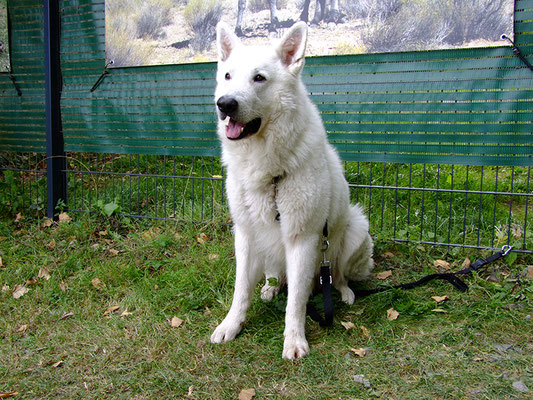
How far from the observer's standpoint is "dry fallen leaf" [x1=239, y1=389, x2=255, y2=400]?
206 centimetres

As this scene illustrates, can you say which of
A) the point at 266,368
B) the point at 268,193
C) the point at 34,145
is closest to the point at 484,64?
the point at 268,193

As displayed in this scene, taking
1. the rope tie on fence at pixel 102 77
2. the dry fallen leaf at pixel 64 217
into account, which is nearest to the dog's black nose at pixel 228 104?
the rope tie on fence at pixel 102 77

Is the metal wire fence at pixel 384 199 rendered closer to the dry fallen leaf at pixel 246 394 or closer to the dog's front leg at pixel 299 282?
the dog's front leg at pixel 299 282

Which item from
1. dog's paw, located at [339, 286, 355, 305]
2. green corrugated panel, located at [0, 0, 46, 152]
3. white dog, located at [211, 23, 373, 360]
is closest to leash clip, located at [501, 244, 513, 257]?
dog's paw, located at [339, 286, 355, 305]

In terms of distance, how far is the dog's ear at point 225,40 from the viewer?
2.63 m

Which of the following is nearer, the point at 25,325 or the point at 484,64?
the point at 25,325

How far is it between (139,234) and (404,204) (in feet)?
9.20

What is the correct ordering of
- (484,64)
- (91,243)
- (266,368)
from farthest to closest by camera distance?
1. (91,243)
2. (484,64)
3. (266,368)

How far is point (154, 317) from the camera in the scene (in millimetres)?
2814

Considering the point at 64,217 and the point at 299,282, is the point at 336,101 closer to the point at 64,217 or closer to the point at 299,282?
the point at 299,282

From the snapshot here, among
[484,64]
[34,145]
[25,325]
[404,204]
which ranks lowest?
[25,325]

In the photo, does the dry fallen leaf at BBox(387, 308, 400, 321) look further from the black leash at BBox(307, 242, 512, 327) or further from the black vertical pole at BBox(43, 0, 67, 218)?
the black vertical pole at BBox(43, 0, 67, 218)

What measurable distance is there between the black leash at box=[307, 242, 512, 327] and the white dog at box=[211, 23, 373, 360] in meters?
0.18

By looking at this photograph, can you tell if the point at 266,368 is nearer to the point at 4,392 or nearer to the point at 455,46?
the point at 4,392
